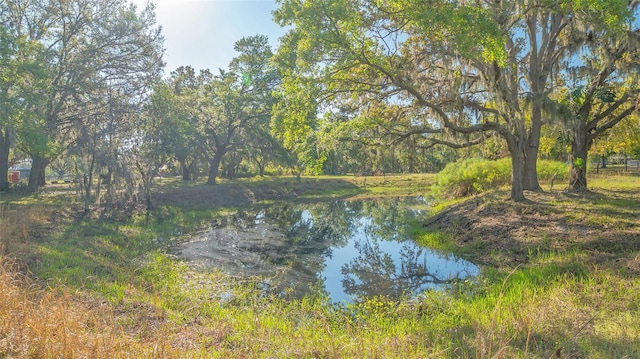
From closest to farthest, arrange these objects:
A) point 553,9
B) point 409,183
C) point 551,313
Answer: point 551,313 < point 553,9 < point 409,183

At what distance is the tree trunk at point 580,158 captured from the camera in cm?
1466

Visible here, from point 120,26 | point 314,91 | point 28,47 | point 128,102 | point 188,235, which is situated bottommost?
point 188,235

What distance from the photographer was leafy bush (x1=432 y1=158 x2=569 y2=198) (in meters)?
18.9

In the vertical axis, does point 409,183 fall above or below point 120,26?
below

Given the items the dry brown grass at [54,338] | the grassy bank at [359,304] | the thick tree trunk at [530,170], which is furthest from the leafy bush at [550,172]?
the dry brown grass at [54,338]

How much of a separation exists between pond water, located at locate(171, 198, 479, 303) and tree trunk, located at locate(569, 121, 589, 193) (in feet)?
22.9

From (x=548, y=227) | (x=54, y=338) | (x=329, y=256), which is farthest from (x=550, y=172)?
(x=54, y=338)

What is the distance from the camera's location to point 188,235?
1432 cm

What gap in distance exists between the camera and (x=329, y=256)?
11.4 metres

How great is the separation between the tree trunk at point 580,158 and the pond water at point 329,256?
6.99 metres

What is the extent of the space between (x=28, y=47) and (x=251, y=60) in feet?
55.4

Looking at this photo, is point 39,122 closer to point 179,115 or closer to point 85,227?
point 85,227

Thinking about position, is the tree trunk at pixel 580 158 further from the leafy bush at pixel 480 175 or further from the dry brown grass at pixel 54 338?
the dry brown grass at pixel 54 338

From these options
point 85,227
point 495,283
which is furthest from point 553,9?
point 85,227
